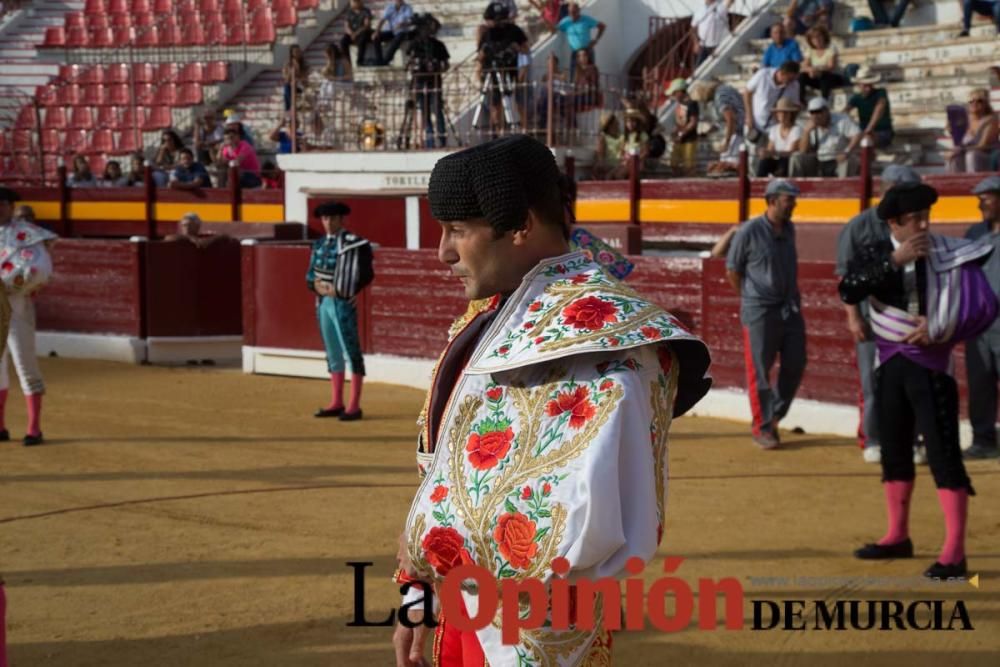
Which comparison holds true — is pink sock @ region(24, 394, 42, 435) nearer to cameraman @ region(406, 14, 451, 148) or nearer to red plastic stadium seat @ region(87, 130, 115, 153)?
cameraman @ region(406, 14, 451, 148)

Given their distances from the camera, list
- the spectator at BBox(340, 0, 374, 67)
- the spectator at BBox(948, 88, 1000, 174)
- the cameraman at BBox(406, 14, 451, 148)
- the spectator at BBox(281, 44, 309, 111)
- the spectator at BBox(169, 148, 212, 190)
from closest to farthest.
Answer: the spectator at BBox(948, 88, 1000, 174) → the cameraman at BBox(406, 14, 451, 148) → the spectator at BBox(169, 148, 212, 190) → the spectator at BBox(281, 44, 309, 111) → the spectator at BBox(340, 0, 374, 67)

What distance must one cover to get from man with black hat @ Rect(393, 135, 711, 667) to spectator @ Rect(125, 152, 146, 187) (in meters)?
15.4

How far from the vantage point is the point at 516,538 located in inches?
67.3

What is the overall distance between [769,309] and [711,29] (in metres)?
8.61

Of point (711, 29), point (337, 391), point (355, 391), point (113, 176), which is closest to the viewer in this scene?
point (355, 391)

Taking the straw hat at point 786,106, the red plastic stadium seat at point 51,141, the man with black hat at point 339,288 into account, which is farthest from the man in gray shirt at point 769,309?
the red plastic stadium seat at point 51,141

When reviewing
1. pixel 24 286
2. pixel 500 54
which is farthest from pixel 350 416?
pixel 500 54

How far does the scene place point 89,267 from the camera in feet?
40.2

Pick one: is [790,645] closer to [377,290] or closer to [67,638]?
[67,638]

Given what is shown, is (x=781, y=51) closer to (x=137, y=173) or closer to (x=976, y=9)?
(x=976, y=9)

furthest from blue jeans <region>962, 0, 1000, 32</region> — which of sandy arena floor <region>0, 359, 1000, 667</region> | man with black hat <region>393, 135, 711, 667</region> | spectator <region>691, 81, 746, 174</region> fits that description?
A: man with black hat <region>393, 135, 711, 667</region>

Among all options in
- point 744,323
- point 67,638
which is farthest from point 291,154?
point 67,638

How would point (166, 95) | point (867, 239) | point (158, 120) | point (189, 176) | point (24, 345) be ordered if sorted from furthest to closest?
point (166, 95), point (158, 120), point (189, 176), point (24, 345), point (867, 239)

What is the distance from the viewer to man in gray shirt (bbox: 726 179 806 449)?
735 centimetres
